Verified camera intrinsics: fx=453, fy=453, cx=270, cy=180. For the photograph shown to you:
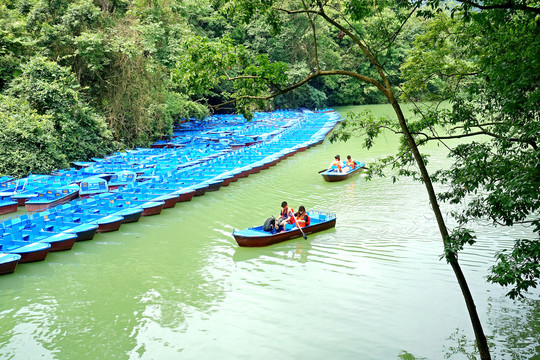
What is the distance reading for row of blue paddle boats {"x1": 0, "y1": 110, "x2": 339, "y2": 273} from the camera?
39.2 ft

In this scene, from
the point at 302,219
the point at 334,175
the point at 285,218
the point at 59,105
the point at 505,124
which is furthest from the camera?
the point at 59,105

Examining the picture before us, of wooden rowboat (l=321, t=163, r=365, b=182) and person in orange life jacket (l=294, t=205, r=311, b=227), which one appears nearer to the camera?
person in orange life jacket (l=294, t=205, r=311, b=227)

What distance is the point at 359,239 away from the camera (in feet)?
40.9

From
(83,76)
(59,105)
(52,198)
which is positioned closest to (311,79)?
(52,198)

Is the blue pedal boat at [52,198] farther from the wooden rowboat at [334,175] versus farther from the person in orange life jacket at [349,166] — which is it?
the person in orange life jacket at [349,166]

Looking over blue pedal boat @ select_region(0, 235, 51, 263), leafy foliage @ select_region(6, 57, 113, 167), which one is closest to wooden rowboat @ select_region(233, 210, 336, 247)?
blue pedal boat @ select_region(0, 235, 51, 263)

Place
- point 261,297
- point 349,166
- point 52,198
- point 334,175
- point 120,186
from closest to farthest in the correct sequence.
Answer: point 261,297
point 52,198
point 120,186
point 334,175
point 349,166

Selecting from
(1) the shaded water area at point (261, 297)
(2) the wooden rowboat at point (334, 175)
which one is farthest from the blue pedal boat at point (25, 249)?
(2) the wooden rowboat at point (334, 175)

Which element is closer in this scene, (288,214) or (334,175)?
(288,214)

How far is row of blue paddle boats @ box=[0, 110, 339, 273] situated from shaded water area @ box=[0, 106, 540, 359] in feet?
1.68

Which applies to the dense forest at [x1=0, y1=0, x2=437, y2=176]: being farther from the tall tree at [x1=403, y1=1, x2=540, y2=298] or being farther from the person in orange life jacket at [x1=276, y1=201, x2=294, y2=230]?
A: the tall tree at [x1=403, y1=1, x2=540, y2=298]

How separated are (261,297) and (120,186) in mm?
10747

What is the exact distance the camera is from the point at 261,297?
30.7ft

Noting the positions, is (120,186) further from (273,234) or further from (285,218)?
(273,234)
